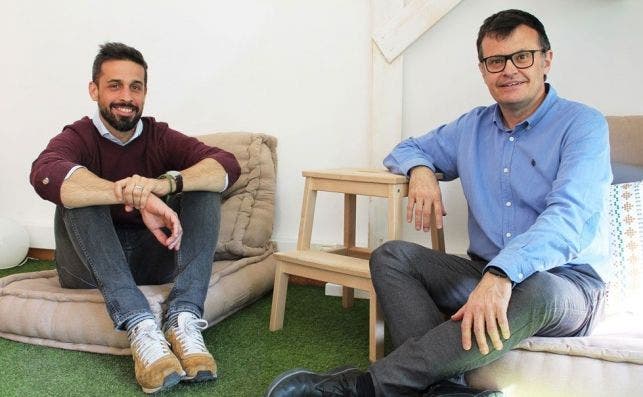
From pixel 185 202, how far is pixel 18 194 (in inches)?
75.7

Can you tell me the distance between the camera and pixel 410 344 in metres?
1.43

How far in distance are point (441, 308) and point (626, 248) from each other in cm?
55

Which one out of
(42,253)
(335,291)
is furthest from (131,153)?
(42,253)

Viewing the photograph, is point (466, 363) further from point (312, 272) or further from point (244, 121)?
point (244, 121)

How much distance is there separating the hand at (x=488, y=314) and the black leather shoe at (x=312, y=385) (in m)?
0.32

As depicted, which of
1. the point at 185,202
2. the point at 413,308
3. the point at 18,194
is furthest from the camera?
the point at 18,194

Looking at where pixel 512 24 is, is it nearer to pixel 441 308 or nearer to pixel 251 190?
pixel 441 308

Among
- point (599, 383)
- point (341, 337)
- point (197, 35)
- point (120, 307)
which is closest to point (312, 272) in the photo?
point (341, 337)

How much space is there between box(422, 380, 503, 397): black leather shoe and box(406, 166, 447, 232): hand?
51 centimetres

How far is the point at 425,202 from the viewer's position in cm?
180

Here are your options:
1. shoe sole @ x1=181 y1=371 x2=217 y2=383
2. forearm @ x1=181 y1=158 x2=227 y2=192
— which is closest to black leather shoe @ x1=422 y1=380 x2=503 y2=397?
shoe sole @ x1=181 y1=371 x2=217 y2=383

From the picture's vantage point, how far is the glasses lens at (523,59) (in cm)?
164

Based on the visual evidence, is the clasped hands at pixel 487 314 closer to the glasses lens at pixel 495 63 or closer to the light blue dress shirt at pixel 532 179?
the light blue dress shirt at pixel 532 179

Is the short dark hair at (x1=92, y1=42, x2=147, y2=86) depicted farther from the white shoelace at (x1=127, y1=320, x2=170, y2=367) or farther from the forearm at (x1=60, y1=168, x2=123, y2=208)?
the white shoelace at (x1=127, y1=320, x2=170, y2=367)
